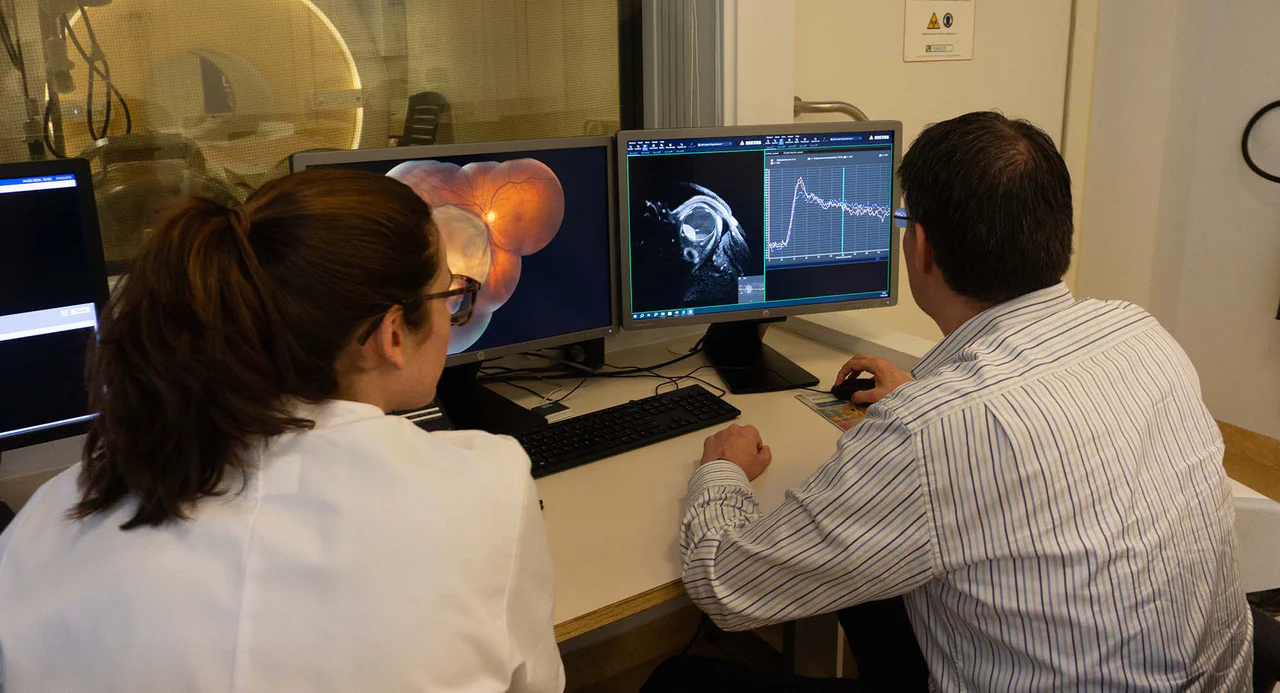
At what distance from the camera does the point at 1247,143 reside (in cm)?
284

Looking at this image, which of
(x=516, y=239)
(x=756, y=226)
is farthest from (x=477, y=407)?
(x=756, y=226)

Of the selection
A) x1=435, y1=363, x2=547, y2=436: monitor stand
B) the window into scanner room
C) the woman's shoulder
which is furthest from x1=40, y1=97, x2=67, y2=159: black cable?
the woman's shoulder

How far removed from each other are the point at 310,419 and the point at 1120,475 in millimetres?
816

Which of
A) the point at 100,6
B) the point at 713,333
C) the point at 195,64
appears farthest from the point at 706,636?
Result: the point at 100,6

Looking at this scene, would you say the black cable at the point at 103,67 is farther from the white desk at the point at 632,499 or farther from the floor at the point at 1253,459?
the floor at the point at 1253,459

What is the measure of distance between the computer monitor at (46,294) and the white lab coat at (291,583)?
1.62ft

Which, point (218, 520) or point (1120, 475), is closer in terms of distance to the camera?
point (218, 520)

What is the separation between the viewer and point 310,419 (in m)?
0.82

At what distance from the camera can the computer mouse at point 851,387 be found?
5.81 feet

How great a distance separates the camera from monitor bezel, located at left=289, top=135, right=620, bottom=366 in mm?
1468

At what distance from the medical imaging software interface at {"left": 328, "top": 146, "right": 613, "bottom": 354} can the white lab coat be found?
78 centimetres

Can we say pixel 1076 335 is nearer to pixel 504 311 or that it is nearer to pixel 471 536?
pixel 471 536

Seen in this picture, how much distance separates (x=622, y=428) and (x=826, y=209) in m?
0.61

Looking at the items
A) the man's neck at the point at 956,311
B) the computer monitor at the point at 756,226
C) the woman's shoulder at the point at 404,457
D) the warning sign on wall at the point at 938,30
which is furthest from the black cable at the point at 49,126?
the warning sign on wall at the point at 938,30
